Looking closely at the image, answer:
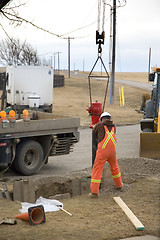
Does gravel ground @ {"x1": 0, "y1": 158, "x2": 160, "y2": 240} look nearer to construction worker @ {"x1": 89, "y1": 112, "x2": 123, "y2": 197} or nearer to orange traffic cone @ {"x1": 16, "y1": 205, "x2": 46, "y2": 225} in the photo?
orange traffic cone @ {"x1": 16, "y1": 205, "x2": 46, "y2": 225}

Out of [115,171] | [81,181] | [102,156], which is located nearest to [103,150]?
[102,156]

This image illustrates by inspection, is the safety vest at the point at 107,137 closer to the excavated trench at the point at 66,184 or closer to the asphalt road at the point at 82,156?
the excavated trench at the point at 66,184

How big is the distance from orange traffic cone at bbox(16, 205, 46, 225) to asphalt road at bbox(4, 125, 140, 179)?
402cm

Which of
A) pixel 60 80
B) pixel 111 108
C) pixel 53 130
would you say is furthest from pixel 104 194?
pixel 60 80

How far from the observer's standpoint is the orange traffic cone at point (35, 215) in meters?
7.01

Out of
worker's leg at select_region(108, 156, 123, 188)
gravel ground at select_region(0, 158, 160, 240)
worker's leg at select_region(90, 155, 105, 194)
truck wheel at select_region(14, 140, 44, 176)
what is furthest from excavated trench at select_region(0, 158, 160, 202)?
worker's leg at select_region(90, 155, 105, 194)

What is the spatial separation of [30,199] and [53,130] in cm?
302

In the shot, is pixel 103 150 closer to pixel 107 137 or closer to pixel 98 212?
pixel 107 137

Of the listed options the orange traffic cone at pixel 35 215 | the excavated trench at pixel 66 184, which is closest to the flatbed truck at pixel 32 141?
the excavated trench at pixel 66 184

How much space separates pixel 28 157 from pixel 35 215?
443 centimetres

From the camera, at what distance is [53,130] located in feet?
38.5

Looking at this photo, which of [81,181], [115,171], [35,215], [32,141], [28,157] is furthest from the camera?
[28,157]

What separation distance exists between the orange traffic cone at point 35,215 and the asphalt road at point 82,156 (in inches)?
158

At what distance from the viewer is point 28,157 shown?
38.1ft
